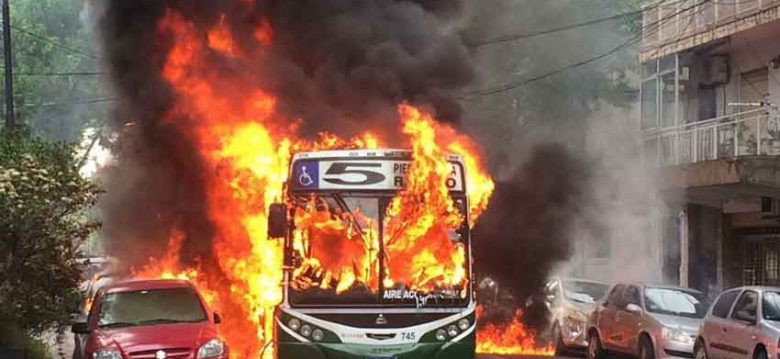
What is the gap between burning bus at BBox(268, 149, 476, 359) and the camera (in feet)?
35.2

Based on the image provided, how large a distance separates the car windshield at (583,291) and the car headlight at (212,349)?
918cm

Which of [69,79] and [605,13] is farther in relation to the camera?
[69,79]

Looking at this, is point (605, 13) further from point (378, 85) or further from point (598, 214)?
point (378, 85)

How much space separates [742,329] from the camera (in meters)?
13.6

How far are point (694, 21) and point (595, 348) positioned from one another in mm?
9245

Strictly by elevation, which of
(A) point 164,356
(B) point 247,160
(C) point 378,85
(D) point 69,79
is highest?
(D) point 69,79

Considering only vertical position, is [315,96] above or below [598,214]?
above

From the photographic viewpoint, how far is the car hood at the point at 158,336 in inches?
466

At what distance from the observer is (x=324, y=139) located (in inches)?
521

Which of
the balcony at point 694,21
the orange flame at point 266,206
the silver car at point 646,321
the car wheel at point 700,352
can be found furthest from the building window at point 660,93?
the orange flame at point 266,206

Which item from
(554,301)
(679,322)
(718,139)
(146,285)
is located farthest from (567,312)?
(146,285)

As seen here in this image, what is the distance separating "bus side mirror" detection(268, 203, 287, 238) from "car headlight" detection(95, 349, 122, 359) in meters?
2.51

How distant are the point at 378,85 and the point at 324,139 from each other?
1090 mm

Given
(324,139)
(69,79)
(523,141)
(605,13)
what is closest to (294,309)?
(324,139)
